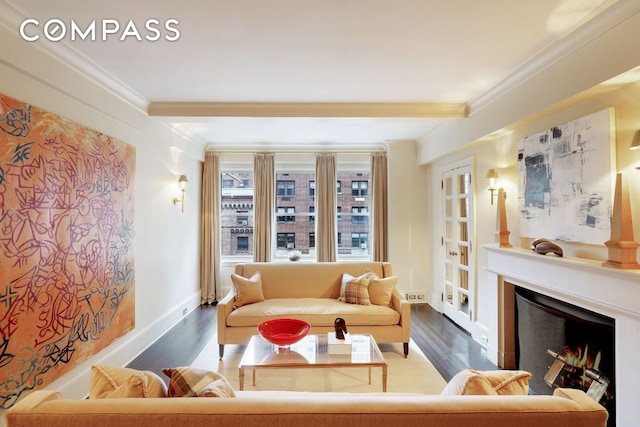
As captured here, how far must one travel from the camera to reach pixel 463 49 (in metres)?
2.46

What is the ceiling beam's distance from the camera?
3.65 meters

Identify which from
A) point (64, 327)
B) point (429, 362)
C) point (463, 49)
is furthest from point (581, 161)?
point (64, 327)

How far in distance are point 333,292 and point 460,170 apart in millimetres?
2338

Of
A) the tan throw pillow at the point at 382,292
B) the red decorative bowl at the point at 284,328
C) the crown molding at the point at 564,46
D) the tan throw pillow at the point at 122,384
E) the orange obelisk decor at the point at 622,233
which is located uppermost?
the crown molding at the point at 564,46

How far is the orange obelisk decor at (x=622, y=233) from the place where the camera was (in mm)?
1824

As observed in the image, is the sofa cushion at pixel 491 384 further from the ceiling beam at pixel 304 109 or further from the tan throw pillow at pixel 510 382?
the ceiling beam at pixel 304 109

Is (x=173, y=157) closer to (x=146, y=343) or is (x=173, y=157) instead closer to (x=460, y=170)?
(x=146, y=343)

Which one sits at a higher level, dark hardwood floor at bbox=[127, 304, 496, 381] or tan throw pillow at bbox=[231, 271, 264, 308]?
tan throw pillow at bbox=[231, 271, 264, 308]

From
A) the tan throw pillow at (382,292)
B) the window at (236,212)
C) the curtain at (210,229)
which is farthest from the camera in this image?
the window at (236,212)

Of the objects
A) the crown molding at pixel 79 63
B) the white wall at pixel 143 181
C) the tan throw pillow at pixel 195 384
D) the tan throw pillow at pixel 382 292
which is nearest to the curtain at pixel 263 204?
the white wall at pixel 143 181

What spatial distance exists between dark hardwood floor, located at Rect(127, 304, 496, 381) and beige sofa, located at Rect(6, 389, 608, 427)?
2070 mm

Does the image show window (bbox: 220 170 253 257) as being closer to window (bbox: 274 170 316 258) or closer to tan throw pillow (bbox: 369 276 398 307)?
window (bbox: 274 170 316 258)

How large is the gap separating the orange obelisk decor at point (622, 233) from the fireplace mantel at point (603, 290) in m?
0.08

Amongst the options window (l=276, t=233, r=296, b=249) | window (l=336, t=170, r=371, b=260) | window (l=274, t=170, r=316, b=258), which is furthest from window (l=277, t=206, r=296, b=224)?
window (l=336, t=170, r=371, b=260)
